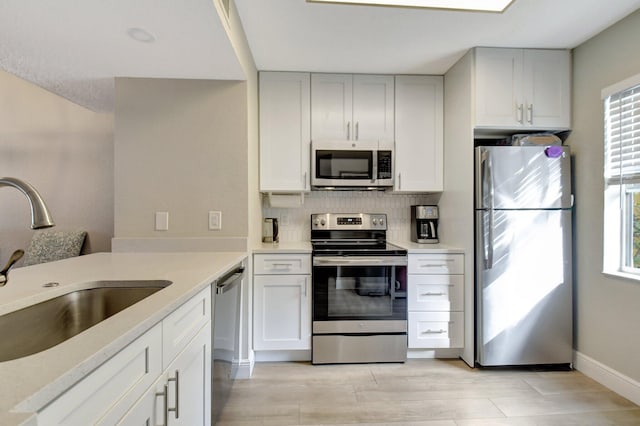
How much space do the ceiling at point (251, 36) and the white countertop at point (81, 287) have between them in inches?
45.1

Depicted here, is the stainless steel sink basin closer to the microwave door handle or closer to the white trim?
the microwave door handle

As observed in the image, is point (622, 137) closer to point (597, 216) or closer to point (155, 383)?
point (597, 216)

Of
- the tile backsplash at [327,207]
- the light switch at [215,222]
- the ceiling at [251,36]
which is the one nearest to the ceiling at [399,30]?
the ceiling at [251,36]

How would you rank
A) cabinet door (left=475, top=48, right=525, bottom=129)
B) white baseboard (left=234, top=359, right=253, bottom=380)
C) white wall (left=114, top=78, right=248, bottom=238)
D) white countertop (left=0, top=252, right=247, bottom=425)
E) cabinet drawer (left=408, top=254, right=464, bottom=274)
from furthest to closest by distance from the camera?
cabinet drawer (left=408, top=254, right=464, bottom=274)
cabinet door (left=475, top=48, right=525, bottom=129)
white baseboard (left=234, top=359, right=253, bottom=380)
white wall (left=114, top=78, right=248, bottom=238)
white countertop (left=0, top=252, right=247, bottom=425)

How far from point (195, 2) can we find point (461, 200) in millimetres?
2097

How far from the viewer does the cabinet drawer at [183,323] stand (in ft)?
3.23

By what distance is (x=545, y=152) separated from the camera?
222 cm

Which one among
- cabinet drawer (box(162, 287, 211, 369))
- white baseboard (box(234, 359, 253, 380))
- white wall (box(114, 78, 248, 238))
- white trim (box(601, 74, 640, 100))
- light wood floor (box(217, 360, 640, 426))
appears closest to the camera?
cabinet drawer (box(162, 287, 211, 369))

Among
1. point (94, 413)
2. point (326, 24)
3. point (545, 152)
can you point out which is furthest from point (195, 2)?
point (545, 152)

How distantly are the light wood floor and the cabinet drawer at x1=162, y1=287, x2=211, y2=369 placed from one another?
2.67 ft

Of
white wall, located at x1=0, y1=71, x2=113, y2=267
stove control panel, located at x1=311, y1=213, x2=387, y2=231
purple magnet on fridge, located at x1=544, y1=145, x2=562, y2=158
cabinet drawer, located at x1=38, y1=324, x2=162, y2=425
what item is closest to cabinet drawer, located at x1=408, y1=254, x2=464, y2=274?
stove control panel, located at x1=311, y1=213, x2=387, y2=231

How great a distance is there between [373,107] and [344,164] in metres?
0.56

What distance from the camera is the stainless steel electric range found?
2352 millimetres

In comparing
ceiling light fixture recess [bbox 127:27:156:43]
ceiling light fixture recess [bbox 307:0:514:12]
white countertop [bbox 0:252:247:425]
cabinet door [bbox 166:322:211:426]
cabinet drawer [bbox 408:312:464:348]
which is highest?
ceiling light fixture recess [bbox 307:0:514:12]
